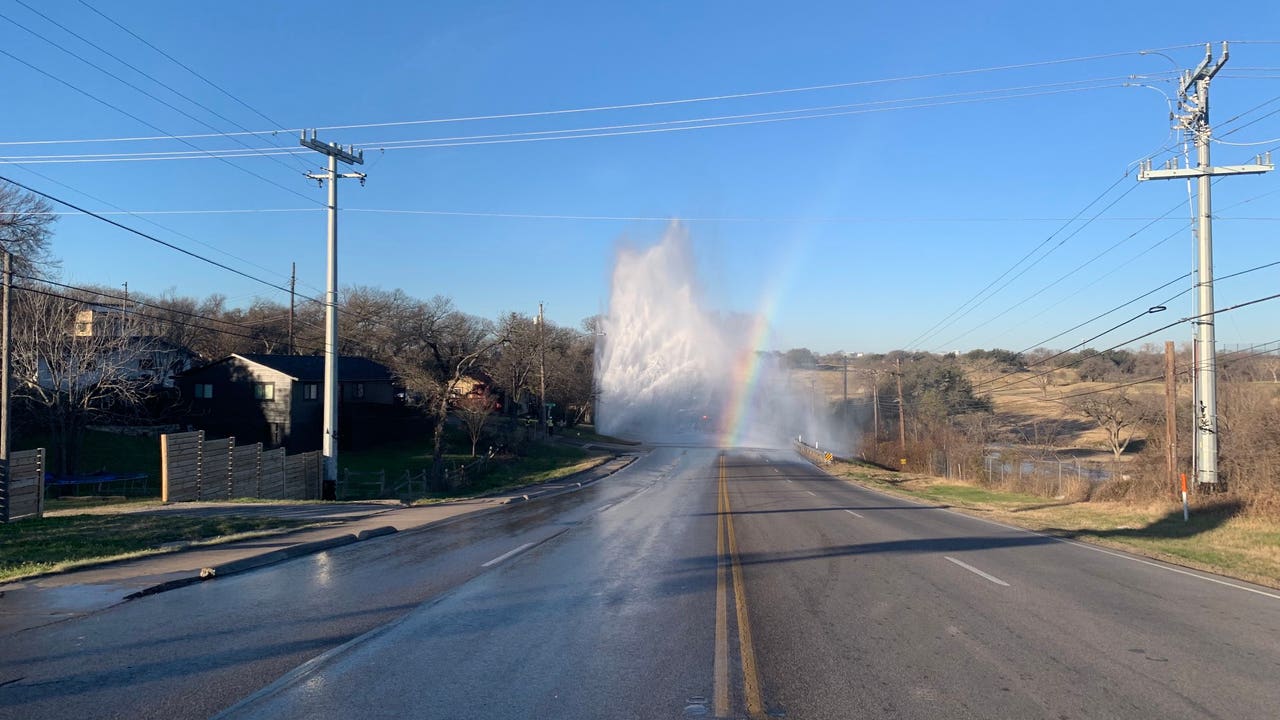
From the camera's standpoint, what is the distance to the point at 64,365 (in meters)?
31.9

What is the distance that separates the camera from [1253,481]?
21.5 metres

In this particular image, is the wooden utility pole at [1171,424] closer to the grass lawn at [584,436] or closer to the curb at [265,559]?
the curb at [265,559]

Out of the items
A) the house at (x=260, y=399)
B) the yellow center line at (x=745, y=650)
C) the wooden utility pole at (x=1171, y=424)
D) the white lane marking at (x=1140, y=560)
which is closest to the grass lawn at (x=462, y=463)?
the house at (x=260, y=399)

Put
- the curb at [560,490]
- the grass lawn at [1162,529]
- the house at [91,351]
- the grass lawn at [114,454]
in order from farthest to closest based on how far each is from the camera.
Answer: the grass lawn at [114,454] → the house at [91,351] → the curb at [560,490] → the grass lawn at [1162,529]

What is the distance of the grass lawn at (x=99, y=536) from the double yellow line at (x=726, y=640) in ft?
29.7

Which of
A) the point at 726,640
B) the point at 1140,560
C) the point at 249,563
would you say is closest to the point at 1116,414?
the point at 1140,560

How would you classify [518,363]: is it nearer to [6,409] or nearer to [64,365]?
[64,365]

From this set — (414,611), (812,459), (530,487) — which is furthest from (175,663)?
(812,459)

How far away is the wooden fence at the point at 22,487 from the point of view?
18734mm

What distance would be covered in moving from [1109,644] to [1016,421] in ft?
253

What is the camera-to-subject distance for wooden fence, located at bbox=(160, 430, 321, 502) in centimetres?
2311

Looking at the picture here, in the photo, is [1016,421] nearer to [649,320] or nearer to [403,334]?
[649,320]

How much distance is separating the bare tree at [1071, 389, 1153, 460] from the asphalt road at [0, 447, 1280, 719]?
50.1 metres

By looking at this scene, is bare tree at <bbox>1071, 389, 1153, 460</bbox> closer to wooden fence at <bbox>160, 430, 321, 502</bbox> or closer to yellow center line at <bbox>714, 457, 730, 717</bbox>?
wooden fence at <bbox>160, 430, 321, 502</bbox>
